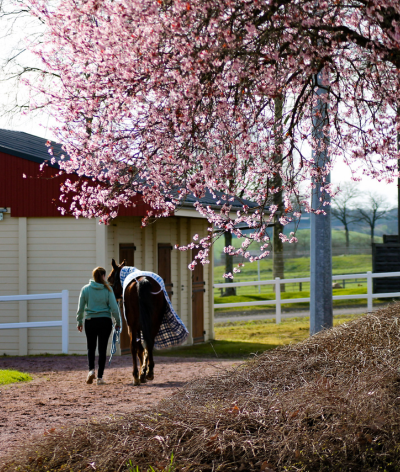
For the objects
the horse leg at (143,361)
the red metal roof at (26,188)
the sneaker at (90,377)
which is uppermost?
the red metal roof at (26,188)

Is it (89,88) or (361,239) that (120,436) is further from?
(361,239)

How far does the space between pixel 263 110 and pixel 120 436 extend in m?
4.14

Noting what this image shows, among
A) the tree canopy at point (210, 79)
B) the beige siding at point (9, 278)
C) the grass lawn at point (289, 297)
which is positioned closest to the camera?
the tree canopy at point (210, 79)

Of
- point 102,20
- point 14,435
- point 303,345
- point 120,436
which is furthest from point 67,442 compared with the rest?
point 102,20

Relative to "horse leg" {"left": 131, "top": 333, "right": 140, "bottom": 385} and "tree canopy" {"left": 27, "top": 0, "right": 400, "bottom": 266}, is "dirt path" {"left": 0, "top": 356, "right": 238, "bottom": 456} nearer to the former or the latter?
"horse leg" {"left": 131, "top": 333, "right": 140, "bottom": 385}

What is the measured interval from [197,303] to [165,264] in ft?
5.94

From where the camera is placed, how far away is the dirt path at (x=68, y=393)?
23.2ft

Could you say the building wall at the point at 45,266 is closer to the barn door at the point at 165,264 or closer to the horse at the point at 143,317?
the barn door at the point at 165,264

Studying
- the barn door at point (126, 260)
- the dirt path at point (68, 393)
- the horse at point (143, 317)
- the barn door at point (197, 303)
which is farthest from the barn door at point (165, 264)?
the horse at point (143, 317)

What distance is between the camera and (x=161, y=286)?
10008mm

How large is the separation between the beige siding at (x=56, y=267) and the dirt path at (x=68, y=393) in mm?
1136

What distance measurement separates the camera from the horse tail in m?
9.55

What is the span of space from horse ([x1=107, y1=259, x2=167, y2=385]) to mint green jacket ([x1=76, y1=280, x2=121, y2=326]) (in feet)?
1.02

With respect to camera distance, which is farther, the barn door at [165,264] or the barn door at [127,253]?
the barn door at [165,264]
